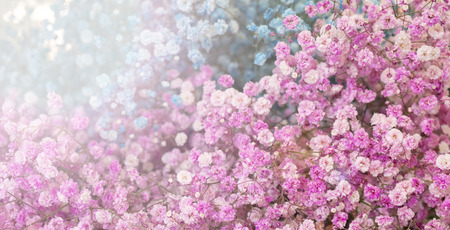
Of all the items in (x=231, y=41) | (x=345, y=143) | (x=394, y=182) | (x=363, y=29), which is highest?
(x=363, y=29)

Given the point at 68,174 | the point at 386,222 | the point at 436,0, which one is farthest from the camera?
the point at 68,174

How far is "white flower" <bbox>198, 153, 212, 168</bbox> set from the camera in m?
1.62

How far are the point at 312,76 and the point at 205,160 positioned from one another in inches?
19.4

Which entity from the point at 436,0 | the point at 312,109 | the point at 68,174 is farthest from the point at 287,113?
the point at 68,174

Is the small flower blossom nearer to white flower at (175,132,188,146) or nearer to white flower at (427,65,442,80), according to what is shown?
white flower at (427,65,442,80)

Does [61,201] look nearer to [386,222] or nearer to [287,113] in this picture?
[287,113]

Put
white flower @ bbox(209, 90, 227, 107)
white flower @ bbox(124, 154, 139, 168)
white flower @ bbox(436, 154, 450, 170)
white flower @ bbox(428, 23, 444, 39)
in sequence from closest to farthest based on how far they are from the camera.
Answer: white flower @ bbox(436, 154, 450, 170) < white flower @ bbox(428, 23, 444, 39) < white flower @ bbox(209, 90, 227, 107) < white flower @ bbox(124, 154, 139, 168)

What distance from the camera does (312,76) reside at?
1.58 m

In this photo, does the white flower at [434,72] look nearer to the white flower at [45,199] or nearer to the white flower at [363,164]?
the white flower at [363,164]

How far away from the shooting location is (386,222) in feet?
4.98

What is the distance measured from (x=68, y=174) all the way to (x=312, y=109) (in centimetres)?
98

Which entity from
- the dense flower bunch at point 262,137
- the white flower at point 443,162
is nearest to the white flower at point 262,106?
the dense flower bunch at point 262,137

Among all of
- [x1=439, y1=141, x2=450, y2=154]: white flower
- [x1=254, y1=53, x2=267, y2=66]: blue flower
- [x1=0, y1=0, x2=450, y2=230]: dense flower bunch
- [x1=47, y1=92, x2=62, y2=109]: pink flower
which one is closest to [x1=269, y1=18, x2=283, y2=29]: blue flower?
[x1=0, y1=0, x2=450, y2=230]: dense flower bunch

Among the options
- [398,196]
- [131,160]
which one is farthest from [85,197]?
[398,196]
